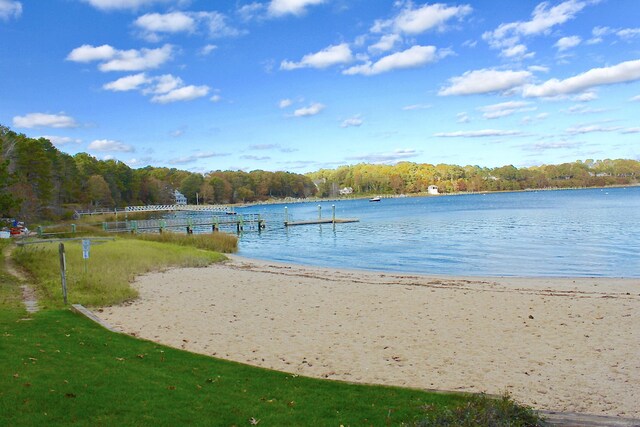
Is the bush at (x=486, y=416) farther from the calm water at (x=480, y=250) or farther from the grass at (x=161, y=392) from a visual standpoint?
the calm water at (x=480, y=250)

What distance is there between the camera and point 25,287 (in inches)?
644

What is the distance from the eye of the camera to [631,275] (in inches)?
876

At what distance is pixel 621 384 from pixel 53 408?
7.98 metres

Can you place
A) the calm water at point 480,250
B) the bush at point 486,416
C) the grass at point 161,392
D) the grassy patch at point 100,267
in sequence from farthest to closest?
the calm water at point 480,250, the grassy patch at point 100,267, the grass at point 161,392, the bush at point 486,416

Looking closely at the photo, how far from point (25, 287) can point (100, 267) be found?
13.7 feet

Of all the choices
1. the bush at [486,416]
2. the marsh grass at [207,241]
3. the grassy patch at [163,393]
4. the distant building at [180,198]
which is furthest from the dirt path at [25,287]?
the distant building at [180,198]

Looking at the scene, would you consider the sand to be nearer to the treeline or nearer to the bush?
the bush

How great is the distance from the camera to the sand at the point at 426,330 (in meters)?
8.54

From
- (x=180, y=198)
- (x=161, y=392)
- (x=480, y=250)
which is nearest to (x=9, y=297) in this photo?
(x=161, y=392)

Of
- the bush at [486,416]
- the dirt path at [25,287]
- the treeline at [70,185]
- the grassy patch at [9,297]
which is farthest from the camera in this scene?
the treeline at [70,185]

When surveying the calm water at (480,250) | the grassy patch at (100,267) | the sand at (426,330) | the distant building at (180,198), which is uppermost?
the distant building at (180,198)

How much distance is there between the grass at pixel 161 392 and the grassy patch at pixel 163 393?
12 millimetres

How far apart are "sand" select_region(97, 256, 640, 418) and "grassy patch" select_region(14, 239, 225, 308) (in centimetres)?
94

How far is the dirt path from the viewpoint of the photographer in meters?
13.0
